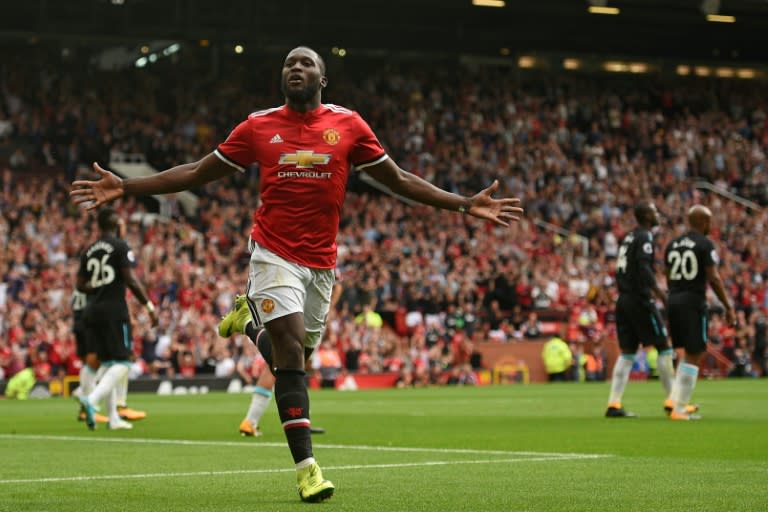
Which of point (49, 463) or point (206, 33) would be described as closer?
point (49, 463)

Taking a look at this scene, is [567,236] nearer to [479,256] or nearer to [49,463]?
[479,256]

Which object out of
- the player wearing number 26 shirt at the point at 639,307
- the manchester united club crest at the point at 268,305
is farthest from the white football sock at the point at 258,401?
the manchester united club crest at the point at 268,305

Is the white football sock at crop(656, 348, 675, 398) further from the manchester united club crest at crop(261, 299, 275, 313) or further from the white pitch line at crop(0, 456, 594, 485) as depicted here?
the manchester united club crest at crop(261, 299, 275, 313)

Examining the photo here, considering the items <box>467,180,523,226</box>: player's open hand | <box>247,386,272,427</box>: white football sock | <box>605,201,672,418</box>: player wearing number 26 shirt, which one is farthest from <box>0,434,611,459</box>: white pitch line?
<box>605,201,672,418</box>: player wearing number 26 shirt

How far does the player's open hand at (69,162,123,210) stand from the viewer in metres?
7.67

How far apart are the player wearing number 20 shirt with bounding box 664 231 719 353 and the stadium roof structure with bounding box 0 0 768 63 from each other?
2629 centimetres

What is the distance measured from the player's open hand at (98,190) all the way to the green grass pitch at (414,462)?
1668mm

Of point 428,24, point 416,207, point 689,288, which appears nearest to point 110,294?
point 689,288

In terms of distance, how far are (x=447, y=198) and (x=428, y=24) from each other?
40.1m

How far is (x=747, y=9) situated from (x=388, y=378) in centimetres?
1807

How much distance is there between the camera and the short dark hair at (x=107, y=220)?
1532cm

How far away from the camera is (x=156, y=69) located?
42500mm

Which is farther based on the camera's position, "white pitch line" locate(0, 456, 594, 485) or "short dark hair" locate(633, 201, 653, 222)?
"short dark hair" locate(633, 201, 653, 222)

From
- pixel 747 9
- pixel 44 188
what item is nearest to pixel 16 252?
pixel 44 188
